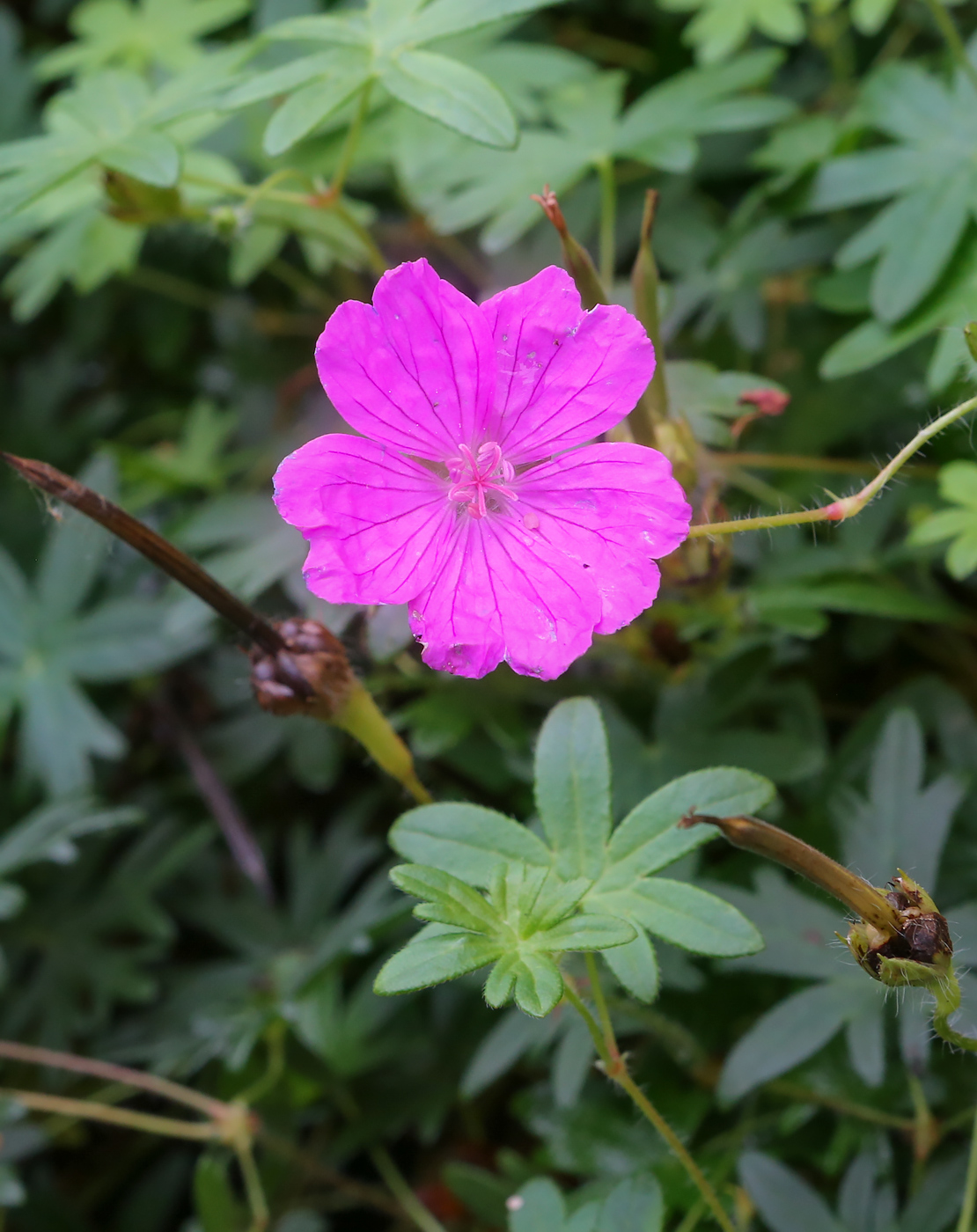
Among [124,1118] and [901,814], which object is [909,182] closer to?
[901,814]

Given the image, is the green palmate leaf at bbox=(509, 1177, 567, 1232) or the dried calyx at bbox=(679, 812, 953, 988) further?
the green palmate leaf at bbox=(509, 1177, 567, 1232)

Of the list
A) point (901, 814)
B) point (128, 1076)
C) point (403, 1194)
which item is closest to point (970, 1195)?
point (901, 814)

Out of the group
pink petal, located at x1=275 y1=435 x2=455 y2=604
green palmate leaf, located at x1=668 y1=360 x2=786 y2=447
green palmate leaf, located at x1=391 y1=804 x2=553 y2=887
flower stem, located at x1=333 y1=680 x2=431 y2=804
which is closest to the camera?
pink petal, located at x1=275 y1=435 x2=455 y2=604

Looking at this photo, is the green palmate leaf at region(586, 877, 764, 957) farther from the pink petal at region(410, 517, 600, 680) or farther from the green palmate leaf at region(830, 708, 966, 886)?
the green palmate leaf at region(830, 708, 966, 886)

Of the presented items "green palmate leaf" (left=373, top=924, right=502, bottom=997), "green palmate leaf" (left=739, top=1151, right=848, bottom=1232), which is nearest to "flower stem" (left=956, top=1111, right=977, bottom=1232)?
"green palmate leaf" (left=739, top=1151, right=848, bottom=1232)

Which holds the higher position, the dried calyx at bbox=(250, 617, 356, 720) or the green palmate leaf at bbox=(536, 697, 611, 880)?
the dried calyx at bbox=(250, 617, 356, 720)

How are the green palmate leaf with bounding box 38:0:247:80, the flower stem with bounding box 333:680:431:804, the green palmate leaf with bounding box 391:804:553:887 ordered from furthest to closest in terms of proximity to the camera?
the green palmate leaf with bounding box 38:0:247:80
the flower stem with bounding box 333:680:431:804
the green palmate leaf with bounding box 391:804:553:887

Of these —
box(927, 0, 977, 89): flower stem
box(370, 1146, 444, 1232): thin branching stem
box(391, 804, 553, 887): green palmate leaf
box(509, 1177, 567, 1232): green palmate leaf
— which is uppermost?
box(927, 0, 977, 89): flower stem
